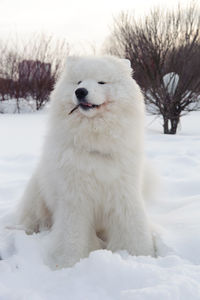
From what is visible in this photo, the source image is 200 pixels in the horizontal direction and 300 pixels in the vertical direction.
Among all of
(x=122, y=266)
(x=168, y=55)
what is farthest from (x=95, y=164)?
(x=168, y=55)

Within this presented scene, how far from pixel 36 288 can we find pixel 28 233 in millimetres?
956

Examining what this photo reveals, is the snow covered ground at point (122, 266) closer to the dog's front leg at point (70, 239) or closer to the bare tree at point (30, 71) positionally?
the dog's front leg at point (70, 239)

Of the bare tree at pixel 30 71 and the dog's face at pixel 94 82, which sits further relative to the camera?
the bare tree at pixel 30 71

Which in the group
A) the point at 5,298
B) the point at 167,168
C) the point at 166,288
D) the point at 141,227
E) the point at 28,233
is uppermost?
the point at 166,288

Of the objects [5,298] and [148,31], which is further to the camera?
[148,31]

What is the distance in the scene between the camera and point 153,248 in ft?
7.39

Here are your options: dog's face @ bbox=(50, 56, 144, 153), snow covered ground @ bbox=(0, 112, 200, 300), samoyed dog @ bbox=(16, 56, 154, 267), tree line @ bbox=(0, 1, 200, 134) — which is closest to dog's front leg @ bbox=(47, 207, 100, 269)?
samoyed dog @ bbox=(16, 56, 154, 267)

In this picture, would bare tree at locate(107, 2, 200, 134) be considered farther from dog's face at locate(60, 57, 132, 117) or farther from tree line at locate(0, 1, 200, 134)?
dog's face at locate(60, 57, 132, 117)

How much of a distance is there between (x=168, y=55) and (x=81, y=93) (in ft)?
22.7

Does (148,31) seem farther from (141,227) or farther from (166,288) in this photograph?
(166,288)

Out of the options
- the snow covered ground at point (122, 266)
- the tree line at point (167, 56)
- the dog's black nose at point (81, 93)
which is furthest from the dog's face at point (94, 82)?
the tree line at point (167, 56)

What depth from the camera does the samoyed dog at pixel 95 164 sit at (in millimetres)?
2148

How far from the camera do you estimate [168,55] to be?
8.29 meters

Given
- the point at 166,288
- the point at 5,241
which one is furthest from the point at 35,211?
the point at 166,288
